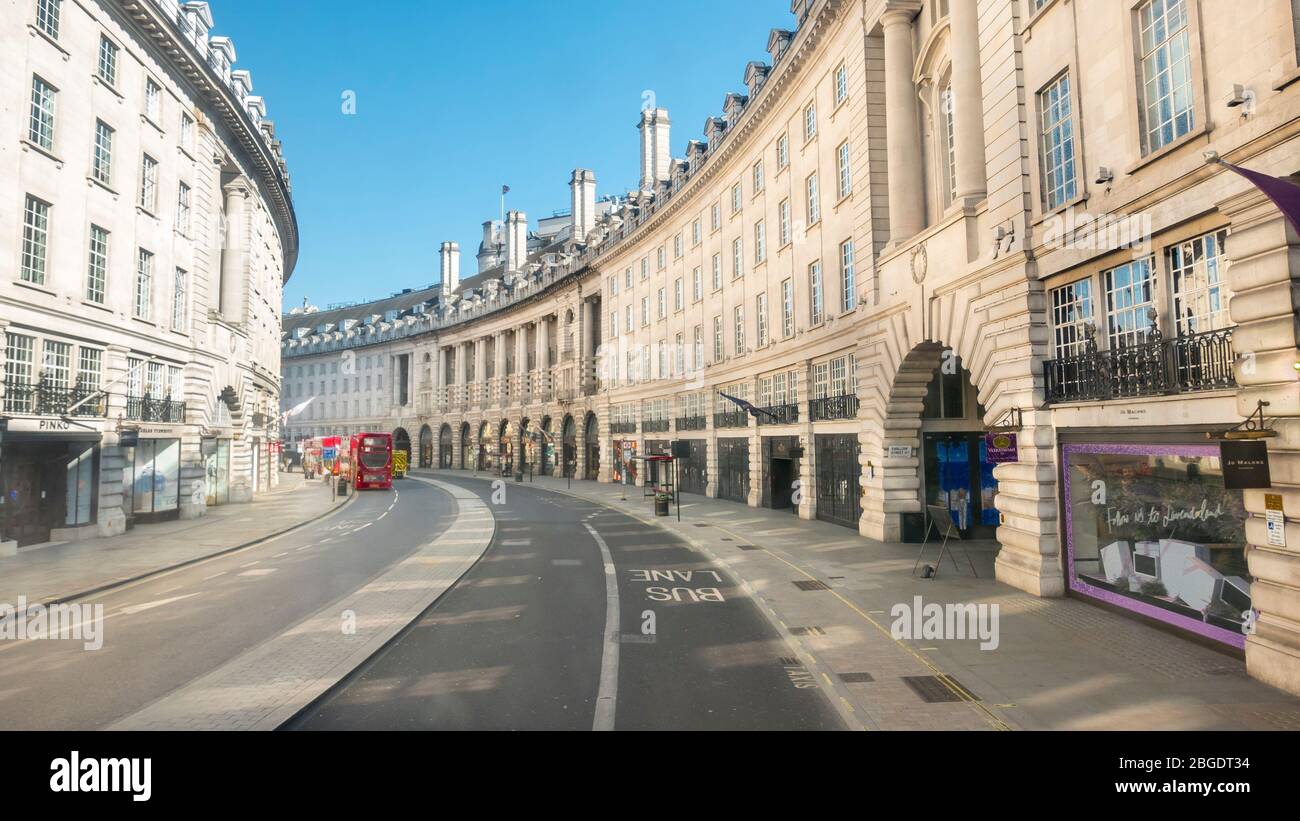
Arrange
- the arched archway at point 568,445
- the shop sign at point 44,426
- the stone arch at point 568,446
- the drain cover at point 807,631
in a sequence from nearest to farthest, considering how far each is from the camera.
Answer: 1. the drain cover at point 807,631
2. the shop sign at point 44,426
3. the arched archway at point 568,445
4. the stone arch at point 568,446

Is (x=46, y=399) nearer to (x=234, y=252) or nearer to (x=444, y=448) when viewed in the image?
(x=234, y=252)

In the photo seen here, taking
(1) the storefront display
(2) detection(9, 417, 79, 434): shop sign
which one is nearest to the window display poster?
(2) detection(9, 417, 79, 434): shop sign

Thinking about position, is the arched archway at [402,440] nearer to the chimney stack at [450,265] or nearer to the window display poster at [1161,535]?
the chimney stack at [450,265]

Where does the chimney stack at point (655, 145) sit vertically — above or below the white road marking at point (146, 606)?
above

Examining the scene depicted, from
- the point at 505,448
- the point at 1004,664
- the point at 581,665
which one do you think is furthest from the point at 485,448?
the point at 1004,664

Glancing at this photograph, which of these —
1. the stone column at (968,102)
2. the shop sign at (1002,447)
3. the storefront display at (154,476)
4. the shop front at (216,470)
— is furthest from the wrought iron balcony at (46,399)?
the stone column at (968,102)

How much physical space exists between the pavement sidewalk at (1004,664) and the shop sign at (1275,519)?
1743mm

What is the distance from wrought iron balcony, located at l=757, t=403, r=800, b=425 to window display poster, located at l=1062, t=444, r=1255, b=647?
14913 mm

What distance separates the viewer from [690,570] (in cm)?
1642

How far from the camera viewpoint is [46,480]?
69.2 ft

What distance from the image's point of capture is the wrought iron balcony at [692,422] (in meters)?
38.1

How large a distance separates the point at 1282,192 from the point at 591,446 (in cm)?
5407

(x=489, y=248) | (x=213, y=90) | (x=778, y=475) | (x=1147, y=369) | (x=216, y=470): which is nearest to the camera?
(x=1147, y=369)

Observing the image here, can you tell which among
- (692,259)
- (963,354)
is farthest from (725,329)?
(963,354)
